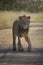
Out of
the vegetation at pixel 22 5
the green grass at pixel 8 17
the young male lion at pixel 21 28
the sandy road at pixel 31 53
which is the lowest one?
the sandy road at pixel 31 53

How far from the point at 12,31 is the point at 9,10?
0.59ft

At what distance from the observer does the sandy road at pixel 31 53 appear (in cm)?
199

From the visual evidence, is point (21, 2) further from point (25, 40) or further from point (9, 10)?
point (25, 40)

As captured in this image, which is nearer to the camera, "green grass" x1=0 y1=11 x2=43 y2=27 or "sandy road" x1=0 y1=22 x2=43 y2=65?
"sandy road" x1=0 y1=22 x2=43 y2=65

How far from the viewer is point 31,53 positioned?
211cm

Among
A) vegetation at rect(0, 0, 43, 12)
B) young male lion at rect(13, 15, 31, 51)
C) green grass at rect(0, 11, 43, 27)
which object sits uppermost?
vegetation at rect(0, 0, 43, 12)

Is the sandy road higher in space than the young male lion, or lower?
lower

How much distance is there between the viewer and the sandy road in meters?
1.99

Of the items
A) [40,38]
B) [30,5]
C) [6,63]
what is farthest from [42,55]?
[30,5]

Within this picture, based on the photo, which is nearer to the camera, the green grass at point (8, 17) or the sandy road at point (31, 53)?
the sandy road at point (31, 53)

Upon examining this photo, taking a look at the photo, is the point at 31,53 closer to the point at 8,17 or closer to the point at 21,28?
the point at 21,28

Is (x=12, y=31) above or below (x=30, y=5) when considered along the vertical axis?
below

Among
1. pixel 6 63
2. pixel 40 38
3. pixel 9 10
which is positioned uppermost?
pixel 9 10

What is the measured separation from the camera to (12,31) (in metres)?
2.21
